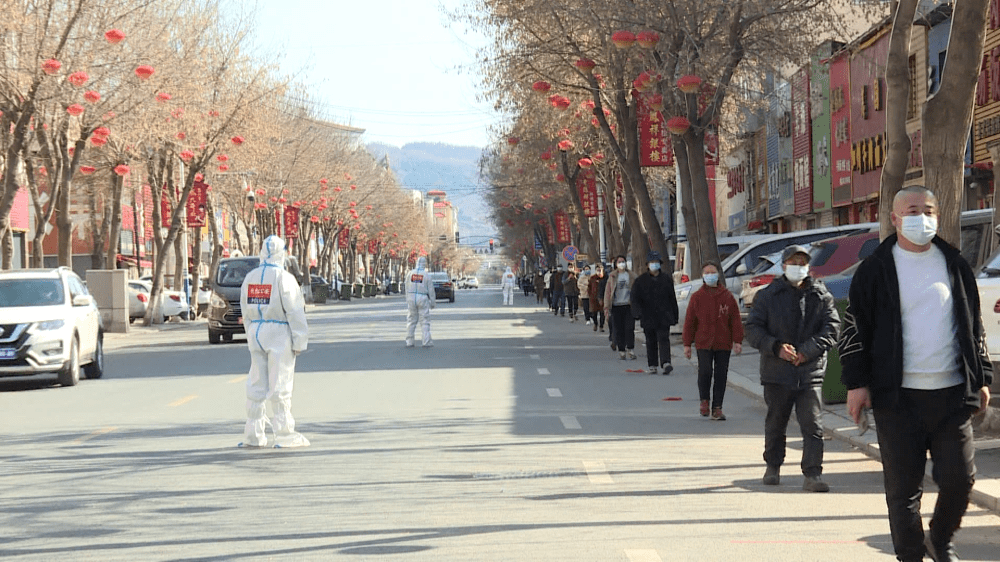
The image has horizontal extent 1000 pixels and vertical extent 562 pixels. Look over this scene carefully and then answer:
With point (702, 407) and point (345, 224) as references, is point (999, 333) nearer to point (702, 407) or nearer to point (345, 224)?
point (702, 407)

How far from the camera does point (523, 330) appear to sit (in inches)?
1469

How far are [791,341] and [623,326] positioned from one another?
1467 cm

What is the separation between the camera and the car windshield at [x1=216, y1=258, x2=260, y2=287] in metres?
32.4

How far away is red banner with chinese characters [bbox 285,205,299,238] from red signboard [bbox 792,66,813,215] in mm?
33736

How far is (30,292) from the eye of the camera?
2131 cm

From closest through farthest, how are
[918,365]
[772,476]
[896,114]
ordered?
[918,365] < [772,476] < [896,114]

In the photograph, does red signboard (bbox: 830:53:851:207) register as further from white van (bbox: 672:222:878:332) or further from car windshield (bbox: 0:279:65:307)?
Answer: car windshield (bbox: 0:279:65:307)

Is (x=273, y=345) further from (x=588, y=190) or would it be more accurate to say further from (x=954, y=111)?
(x=588, y=190)

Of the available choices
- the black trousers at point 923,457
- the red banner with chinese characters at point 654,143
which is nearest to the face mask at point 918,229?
the black trousers at point 923,457

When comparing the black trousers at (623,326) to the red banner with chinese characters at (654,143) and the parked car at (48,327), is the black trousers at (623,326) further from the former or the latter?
the red banner with chinese characters at (654,143)

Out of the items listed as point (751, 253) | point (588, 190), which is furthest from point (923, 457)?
point (588, 190)

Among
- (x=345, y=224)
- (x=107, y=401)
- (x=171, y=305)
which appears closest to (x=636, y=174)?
(x=107, y=401)

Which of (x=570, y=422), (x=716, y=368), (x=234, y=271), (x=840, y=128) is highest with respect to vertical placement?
(x=840, y=128)

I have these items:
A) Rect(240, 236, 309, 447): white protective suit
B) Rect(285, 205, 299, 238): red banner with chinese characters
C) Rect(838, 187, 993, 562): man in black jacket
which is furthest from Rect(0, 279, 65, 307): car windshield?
Rect(285, 205, 299, 238): red banner with chinese characters
